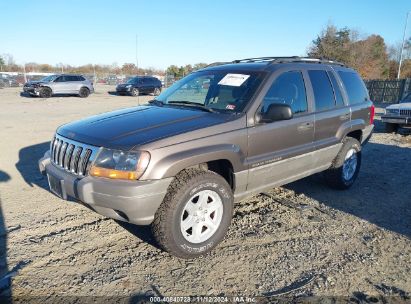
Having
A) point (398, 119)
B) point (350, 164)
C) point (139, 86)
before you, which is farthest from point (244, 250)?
point (139, 86)

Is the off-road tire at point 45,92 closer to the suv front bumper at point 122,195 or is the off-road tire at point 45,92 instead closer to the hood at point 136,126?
the hood at point 136,126

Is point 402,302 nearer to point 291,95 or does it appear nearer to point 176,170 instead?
point 176,170

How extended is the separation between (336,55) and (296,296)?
42982 mm

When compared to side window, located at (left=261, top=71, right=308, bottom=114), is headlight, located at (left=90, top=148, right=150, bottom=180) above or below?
below

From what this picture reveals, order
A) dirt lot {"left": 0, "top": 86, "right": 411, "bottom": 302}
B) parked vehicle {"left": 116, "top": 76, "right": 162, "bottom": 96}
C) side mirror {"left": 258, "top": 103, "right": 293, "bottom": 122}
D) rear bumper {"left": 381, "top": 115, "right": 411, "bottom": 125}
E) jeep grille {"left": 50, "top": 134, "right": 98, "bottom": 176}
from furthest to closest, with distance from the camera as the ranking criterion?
1. parked vehicle {"left": 116, "top": 76, "right": 162, "bottom": 96}
2. rear bumper {"left": 381, "top": 115, "right": 411, "bottom": 125}
3. side mirror {"left": 258, "top": 103, "right": 293, "bottom": 122}
4. jeep grille {"left": 50, "top": 134, "right": 98, "bottom": 176}
5. dirt lot {"left": 0, "top": 86, "right": 411, "bottom": 302}

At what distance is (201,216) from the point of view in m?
3.42

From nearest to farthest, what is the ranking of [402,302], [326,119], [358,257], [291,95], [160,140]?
[402,302] → [160,140] → [358,257] → [291,95] → [326,119]

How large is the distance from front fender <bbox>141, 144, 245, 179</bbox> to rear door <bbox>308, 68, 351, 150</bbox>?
1.52 meters

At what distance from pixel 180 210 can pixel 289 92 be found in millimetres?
2085

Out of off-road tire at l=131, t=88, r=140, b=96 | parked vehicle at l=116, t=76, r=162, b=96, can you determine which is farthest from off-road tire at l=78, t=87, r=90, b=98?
off-road tire at l=131, t=88, r=140, b=96

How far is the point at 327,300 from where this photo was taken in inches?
109

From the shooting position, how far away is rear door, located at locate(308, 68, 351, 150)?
4.58m

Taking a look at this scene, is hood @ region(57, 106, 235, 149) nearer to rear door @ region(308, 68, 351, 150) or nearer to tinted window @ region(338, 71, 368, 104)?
rear door @ region(308, 68, 351, 150)

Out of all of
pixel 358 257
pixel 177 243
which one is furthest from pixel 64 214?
pixel 358 257
